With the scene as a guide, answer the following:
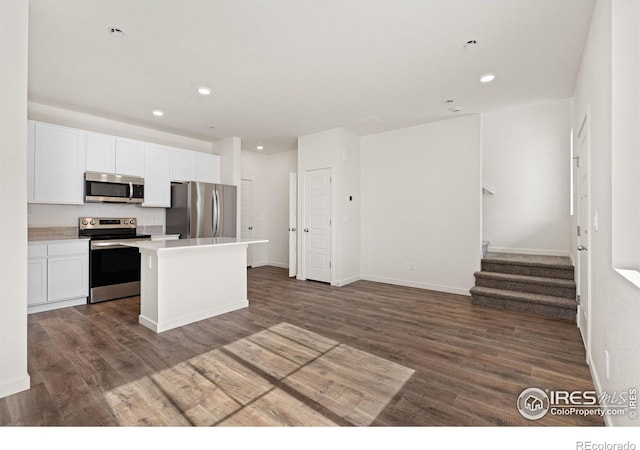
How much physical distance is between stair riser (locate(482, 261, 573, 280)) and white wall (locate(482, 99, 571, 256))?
0.92 meters

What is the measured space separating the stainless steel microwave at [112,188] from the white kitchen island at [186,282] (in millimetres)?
1463

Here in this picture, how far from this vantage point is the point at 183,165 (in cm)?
526

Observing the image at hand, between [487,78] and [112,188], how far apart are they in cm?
514

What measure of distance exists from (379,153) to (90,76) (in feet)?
13.9

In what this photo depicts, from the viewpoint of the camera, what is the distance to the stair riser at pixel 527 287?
12.1ft

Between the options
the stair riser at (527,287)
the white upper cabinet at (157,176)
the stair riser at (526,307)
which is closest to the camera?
the stair riser at (526,307)

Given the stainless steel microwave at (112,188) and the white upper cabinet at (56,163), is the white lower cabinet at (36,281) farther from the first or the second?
the stainless steel microwave at (112,188)

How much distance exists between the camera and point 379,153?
549 cm

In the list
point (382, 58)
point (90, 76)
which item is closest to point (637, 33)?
point (382, 58)

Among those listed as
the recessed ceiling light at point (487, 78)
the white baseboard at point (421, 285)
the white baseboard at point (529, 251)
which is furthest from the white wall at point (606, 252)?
the white baseboard at point (529, 251)

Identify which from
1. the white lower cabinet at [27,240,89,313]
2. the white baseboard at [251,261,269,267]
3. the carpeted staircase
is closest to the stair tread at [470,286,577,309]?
the carpeted staircase

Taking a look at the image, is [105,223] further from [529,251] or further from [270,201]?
[529,251]

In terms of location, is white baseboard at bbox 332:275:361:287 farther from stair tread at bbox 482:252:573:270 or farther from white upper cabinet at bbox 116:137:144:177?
white upper cabinet at bbox 116:137:144:177

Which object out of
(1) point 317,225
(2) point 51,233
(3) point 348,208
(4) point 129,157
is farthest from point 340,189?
(2) point 51,233
